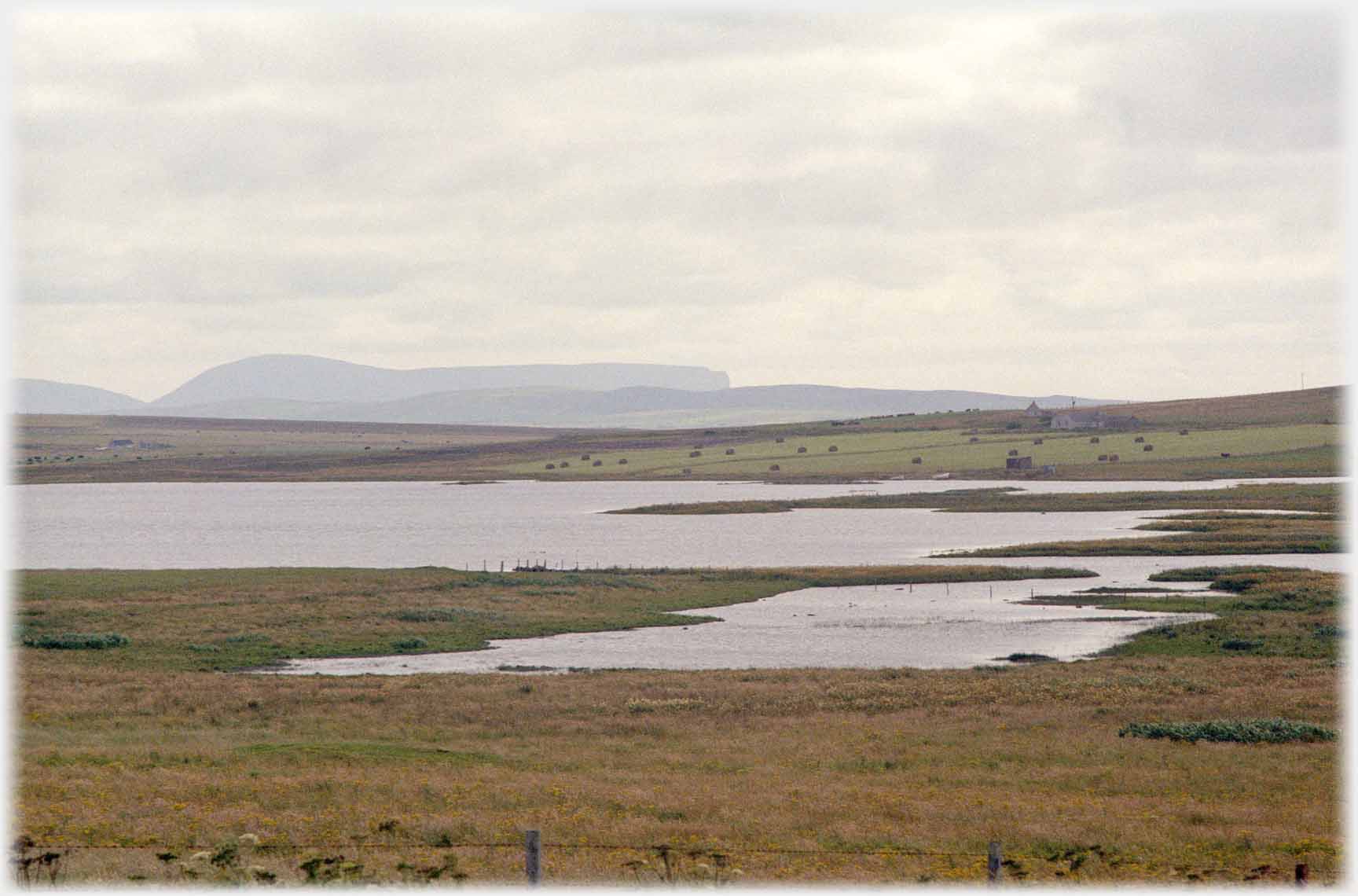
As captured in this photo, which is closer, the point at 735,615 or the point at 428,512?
the point at 735,615

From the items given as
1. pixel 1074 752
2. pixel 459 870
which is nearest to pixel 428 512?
pixel 1074 752

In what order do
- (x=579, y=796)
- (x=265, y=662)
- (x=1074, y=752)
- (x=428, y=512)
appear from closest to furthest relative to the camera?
(x=579, y=796) → (x=1074, y=752) → (x=265, y=662) → (x=428, y=512)

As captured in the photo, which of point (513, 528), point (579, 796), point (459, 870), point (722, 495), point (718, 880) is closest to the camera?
point (718, 880)

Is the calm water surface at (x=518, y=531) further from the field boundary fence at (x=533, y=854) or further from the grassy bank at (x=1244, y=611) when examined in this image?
the field boundary fence at (x=533, y=854)

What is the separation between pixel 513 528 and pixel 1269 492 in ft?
Answer: 235

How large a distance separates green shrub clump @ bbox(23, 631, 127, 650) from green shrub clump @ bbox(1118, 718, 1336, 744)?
39.2 m

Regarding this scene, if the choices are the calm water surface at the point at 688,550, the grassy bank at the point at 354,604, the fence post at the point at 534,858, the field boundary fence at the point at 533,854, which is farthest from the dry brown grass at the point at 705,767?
the calm water surface at the point at 688,550

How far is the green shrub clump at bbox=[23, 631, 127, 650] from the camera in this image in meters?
57.7

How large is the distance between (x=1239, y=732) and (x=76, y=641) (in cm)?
4320

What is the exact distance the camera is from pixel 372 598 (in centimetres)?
7500

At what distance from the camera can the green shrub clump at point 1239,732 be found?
124 feet

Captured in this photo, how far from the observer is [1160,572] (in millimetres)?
87500

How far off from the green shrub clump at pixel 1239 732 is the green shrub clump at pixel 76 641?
39176 mm

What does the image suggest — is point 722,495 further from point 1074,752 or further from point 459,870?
point 459,870
